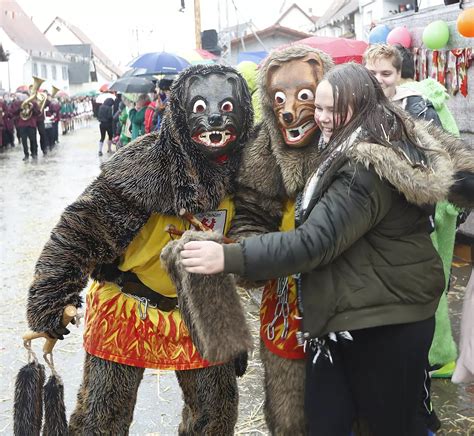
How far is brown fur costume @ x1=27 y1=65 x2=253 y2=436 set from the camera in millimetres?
Result: 2281

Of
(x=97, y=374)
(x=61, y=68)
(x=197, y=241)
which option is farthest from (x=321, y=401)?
(x=61, y=68)

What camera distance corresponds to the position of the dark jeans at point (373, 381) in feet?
6.48

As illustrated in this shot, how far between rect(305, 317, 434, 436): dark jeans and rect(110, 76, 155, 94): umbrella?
11.4m

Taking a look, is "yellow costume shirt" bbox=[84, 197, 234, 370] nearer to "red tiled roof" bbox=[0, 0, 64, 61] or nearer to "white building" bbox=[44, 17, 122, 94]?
"red tiled roof" bbox=[0, 0, 64, 61]

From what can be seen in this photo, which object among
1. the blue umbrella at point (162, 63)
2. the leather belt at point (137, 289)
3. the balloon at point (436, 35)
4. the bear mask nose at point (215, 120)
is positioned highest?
the blue umbrella at point (162, 63)

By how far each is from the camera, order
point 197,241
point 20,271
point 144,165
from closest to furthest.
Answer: point 197,241 < point 144,165 < point 20,271

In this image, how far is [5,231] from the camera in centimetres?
829

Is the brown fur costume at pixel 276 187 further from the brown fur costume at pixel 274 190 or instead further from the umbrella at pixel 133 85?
the umbrella at pixel 133 85

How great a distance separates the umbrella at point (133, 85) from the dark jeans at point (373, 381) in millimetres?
11435

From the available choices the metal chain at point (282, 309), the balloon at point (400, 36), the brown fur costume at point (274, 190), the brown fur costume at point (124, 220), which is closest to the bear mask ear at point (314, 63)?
the brown fur costume at point (274, 190)

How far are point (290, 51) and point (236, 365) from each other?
1273 millimetres

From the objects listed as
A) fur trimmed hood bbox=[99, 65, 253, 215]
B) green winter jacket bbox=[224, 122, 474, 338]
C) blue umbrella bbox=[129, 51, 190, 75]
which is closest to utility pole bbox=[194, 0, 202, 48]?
blue umbrella bbox=[129, 51, 190, 75]

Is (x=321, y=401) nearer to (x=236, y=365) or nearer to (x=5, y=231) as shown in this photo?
(x=236, y=365)

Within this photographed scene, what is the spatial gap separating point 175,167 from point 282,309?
2.20 ft
